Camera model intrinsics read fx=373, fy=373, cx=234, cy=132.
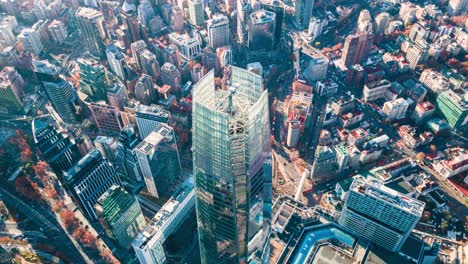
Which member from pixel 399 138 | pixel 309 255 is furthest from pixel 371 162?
pixel 309 255

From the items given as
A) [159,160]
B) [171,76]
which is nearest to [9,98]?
[171,76]

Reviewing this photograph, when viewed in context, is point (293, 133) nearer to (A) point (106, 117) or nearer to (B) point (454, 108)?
(B) point (454, 108)

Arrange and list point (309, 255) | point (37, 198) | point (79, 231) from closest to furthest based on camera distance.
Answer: point (309, 255) < point (79, 231) < point (37, 198)

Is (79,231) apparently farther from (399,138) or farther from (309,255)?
(399,138)

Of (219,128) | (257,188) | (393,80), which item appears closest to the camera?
(219,128)

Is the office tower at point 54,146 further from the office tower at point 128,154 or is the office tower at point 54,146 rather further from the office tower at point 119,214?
the office tower at point 119,214

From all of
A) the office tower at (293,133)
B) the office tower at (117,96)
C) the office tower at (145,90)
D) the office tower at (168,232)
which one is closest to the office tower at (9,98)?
the office tower at (117,96)
